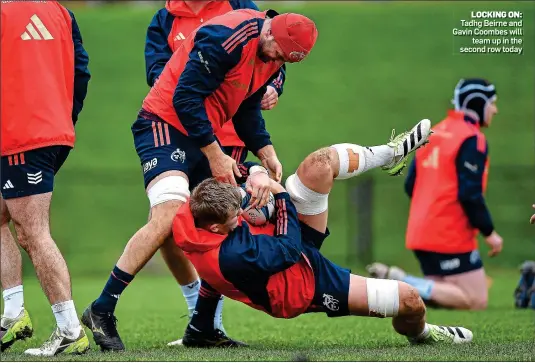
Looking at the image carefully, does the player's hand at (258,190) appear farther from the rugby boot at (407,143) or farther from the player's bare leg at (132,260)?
the rugby boot at (407,143)

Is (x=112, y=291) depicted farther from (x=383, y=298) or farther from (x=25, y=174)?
(x=383, y=298)

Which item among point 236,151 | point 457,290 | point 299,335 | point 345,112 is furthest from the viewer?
point 345,112

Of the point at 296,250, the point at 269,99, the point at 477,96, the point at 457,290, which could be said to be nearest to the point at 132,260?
the point at 296,250

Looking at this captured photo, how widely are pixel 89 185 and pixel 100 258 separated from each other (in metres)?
1.10

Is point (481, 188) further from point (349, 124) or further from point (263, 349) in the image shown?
point (349, 124)

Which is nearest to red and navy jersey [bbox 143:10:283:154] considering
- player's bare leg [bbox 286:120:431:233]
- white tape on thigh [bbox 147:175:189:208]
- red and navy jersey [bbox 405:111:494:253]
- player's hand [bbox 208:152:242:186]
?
player's hand [bbox 208:152:242:186]

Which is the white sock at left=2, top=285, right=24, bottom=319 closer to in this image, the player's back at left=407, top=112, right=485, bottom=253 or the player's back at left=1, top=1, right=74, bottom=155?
the player's back at left=1, top=1, right=74, bottom=155

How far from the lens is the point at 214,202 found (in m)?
5.19

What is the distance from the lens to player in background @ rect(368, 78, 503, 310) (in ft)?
30.9

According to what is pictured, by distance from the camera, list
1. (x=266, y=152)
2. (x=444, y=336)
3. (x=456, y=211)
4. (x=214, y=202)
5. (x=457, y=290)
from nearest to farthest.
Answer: (x=214, y=202) < (x=444, y=336) < (x=266, y=152) < (x=457, y=290) < (x=456, y=211)

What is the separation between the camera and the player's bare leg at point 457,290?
9414 mm

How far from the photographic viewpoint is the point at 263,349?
5852 mm

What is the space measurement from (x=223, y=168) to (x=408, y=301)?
4.23 feet

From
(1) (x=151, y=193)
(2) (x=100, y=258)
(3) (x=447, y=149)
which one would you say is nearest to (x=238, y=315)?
(3) (x=447, y=149)
